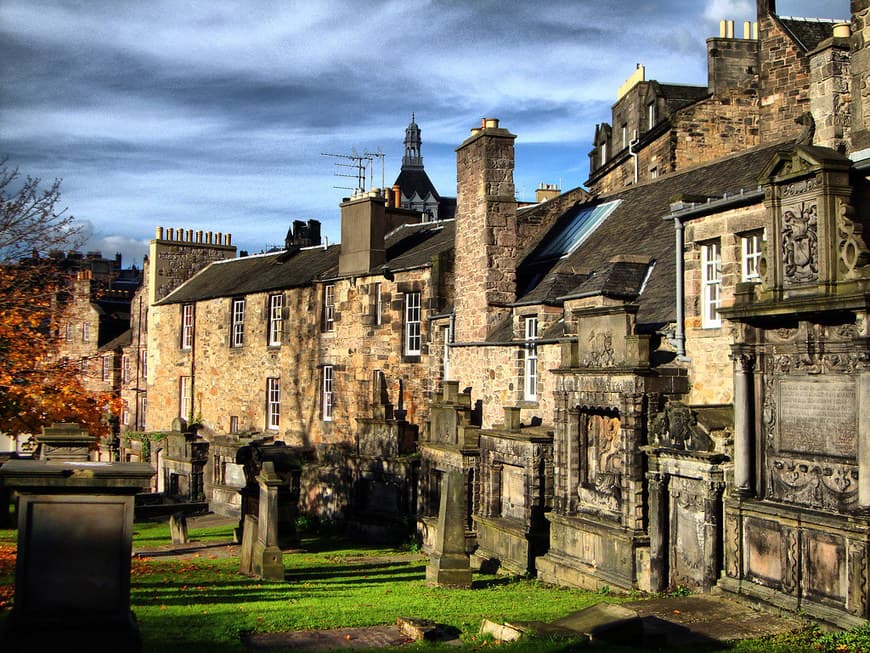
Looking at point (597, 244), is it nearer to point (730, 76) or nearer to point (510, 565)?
point (510, 565)

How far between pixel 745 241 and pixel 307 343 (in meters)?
19.2

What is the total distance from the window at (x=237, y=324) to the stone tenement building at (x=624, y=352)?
395 millimetres

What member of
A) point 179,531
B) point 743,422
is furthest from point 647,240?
point 179,531

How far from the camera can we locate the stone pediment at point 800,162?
10906 mm

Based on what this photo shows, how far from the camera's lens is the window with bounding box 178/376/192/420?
38.5 metres

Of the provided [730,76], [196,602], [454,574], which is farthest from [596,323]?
[730,76]

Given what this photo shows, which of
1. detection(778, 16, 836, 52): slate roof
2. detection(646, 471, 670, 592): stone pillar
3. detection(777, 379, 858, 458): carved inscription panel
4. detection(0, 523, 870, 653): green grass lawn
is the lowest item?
Result: detection(0, 523, 870, 653): green grass lawn

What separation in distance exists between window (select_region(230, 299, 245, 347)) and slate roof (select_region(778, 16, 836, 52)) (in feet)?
69.9

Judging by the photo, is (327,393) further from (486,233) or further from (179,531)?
(486,233)

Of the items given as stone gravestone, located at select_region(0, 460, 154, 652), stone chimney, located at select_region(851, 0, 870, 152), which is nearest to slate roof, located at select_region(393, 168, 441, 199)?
stone chimney, located at select_region(851, 0, 870, 152)

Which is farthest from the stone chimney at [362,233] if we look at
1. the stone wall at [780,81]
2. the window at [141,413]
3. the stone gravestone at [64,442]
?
the window at [141,413]

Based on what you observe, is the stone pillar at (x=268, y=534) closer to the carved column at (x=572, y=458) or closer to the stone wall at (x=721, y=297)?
the carved column at (x=572, y=458)

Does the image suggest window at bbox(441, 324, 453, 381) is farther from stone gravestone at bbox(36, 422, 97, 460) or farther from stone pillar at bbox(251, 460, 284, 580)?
stone gravestone at bbox(36, 422, 97, 460)

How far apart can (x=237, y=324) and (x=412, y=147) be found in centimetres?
7613
